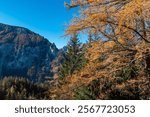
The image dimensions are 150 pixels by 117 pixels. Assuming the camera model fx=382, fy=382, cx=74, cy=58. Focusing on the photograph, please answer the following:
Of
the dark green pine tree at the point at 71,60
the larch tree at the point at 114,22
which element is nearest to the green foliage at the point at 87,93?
the larch tree at the point at 114,22

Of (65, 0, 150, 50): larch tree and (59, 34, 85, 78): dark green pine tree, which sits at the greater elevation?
(59, 34, 85, 78): dark green pine tree

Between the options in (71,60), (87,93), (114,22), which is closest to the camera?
(114,22)

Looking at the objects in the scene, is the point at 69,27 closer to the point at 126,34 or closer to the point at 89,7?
the point at 89,7

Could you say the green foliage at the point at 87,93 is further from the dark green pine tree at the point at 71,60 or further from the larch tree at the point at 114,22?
the dark green pine tree at the point at 71,60

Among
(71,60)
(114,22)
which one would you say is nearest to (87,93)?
(114,22)

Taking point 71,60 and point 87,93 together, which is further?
point 71,60

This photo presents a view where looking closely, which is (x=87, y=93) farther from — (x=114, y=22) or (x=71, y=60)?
(x=71, y=60)

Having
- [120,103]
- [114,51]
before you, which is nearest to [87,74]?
[114,51]

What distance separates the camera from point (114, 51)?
12641mm

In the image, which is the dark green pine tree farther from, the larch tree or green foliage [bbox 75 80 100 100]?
the larch tree

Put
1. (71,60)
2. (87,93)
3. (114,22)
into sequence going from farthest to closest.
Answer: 1. (71,60)
2. (87,93)
3. (114,22)

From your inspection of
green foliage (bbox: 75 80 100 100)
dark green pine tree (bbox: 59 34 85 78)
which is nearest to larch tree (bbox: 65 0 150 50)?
green foliage (bbox: 75 80 100 100)

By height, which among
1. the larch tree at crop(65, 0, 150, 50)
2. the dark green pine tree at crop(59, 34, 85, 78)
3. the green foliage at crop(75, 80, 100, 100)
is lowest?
the green foliage at crop(75, 80, 100, 100)

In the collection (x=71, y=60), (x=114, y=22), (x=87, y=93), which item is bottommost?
(x=87, y=93)
